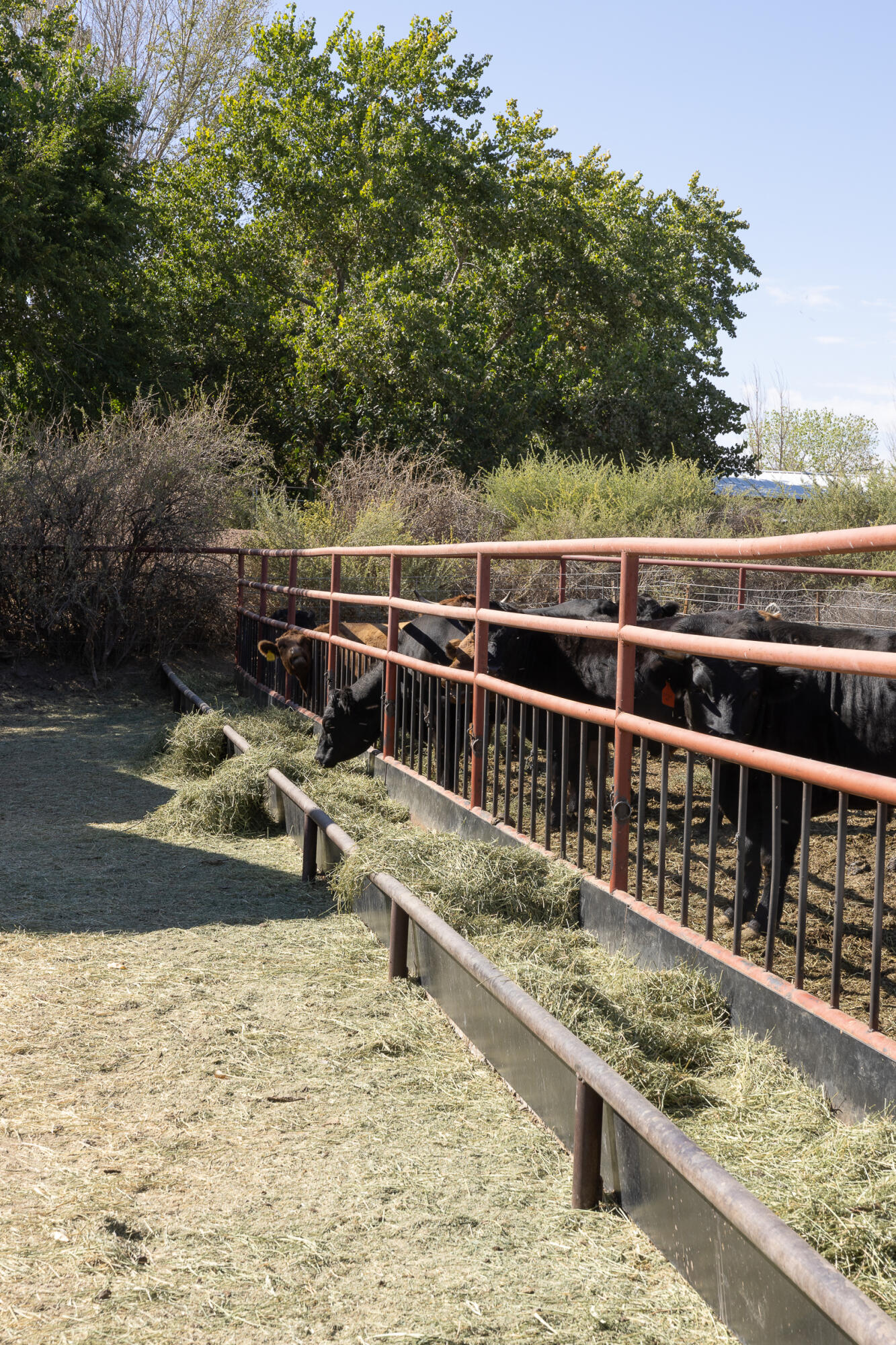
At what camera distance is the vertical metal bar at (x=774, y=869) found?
327 centimetres

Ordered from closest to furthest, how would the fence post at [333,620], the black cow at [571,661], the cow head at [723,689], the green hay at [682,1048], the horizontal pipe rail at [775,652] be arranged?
the green hay at [682,1048]
the horizontal pipe rail at [775,652]
the cow head at [723,689]
the black cow at [571,661]
the fence post at [333,620]

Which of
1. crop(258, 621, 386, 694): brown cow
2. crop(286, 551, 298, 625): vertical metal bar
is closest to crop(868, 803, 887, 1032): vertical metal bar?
crop(258, 621, 386, 694): brown cow

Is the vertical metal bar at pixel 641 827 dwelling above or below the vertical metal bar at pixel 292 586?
below

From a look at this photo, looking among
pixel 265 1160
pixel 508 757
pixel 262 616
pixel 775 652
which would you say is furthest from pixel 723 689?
pixel 262 616

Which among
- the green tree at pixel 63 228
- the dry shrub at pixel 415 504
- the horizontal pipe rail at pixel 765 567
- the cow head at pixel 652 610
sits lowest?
the cow head at pixel 652 610

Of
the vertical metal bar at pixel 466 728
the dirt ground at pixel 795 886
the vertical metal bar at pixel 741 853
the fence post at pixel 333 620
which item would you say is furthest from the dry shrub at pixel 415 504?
the vertical metal bar at pixel 741 853

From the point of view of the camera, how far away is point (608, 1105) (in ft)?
8.63

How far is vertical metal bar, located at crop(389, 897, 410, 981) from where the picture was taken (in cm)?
413

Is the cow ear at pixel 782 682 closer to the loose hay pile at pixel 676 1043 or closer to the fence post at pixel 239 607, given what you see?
the loose hay pile at pixel 676 1043

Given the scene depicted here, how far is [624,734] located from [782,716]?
3.43 feet

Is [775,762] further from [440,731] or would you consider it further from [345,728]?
[345,728]

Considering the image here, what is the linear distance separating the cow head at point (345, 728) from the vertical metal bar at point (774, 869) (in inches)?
166

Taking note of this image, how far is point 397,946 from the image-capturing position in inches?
164

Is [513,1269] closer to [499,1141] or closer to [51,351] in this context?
[499,1141]
